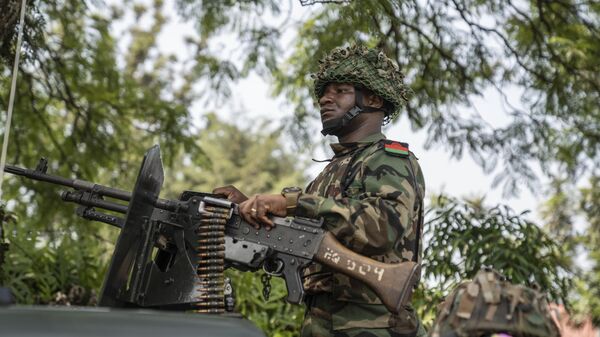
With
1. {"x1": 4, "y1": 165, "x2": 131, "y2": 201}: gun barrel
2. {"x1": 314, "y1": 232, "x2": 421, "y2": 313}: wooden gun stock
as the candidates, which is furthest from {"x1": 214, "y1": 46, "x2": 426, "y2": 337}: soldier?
{"x1": 4, "y1": 165, "x2": 131, "y2": 201}: gun barrel

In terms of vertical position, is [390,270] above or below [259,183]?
below

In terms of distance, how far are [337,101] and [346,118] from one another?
128 millimetres

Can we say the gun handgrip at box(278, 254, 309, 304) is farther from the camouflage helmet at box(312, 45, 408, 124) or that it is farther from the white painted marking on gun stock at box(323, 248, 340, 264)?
the camouflage helmet at box(312, 45, 408, 124)

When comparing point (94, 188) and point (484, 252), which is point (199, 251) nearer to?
point (94, 188)

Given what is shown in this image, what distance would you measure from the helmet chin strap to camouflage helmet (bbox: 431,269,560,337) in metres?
1.53

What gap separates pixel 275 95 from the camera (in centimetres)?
1124

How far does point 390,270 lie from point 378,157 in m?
0.63

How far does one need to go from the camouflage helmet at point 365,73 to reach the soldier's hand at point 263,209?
82 cm

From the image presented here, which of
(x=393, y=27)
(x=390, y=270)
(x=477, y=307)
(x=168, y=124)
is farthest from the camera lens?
(x=168, y=124)

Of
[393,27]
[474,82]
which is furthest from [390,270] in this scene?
[474,82]

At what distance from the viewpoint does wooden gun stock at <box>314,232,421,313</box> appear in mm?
4070

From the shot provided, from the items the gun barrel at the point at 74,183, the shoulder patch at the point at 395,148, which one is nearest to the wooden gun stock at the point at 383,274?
the shoulder patch at the point at 395,148

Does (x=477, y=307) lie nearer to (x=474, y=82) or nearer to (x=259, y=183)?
(x=474, y=82)

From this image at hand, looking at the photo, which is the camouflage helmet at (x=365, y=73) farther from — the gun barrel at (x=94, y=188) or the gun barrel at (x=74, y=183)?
the gun barrel at (x=74, y=183)
